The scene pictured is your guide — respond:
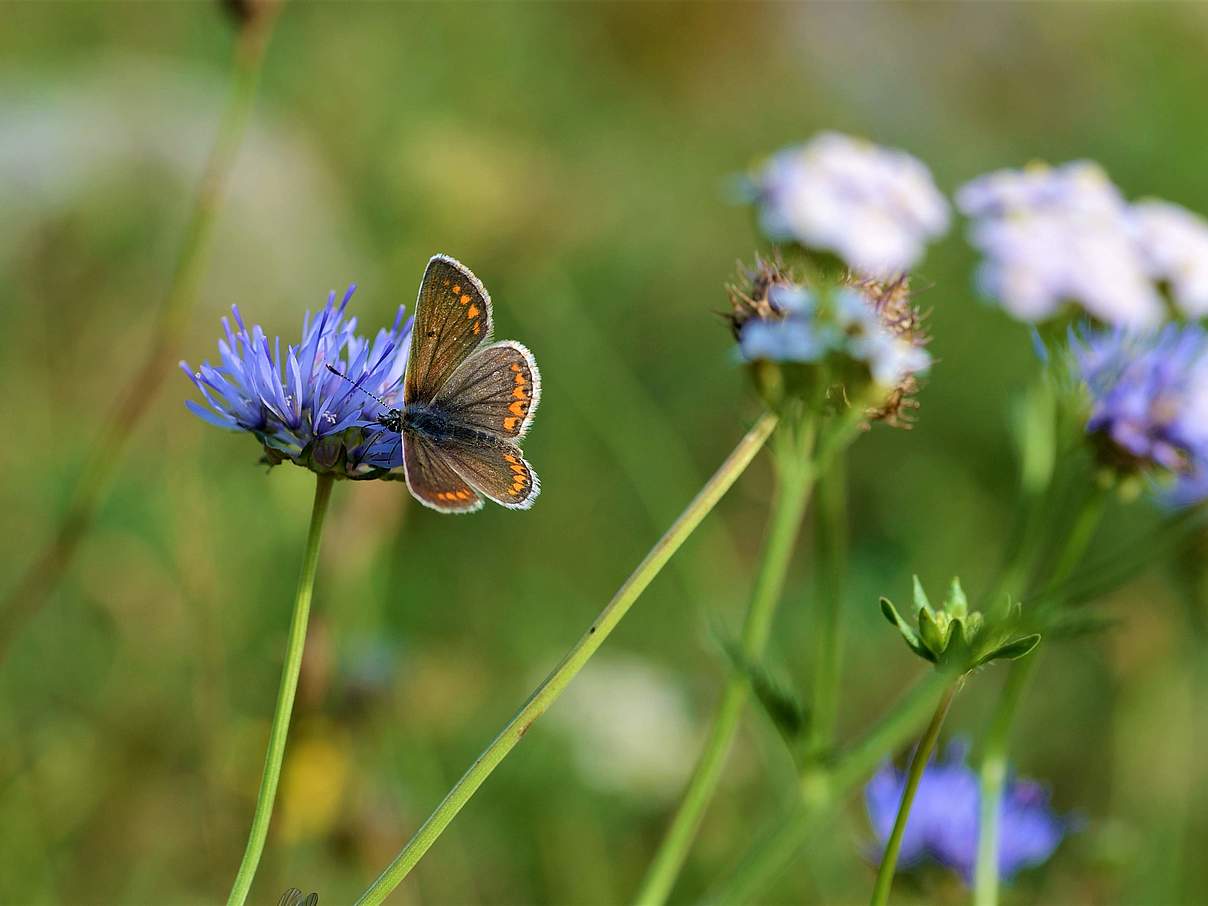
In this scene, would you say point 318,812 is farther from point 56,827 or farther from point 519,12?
point 519,12

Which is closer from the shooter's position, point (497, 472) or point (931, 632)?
Answer: point (931, 632)

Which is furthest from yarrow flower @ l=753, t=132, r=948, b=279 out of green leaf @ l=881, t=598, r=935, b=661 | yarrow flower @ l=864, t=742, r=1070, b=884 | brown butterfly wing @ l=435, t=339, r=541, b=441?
yarrow flower @ l=864, t=742, r=1070, b=884

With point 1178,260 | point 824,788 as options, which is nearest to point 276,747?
point 824,788

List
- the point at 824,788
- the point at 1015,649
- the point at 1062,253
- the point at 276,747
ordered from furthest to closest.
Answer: the point at 1062,253 → the point at 824,788 → the point at 1015,649 → the point at 276,747

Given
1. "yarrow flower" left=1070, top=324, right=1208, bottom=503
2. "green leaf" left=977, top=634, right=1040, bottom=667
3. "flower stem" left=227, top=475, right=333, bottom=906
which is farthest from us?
"yarrow flower" left=1070, top=324, right=1208, bottom=503

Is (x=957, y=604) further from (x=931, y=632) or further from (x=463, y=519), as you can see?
(x=463, y=519)

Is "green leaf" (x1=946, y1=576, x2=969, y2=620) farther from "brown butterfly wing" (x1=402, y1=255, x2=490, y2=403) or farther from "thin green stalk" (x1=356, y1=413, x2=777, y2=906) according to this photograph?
"brown butterfly wing" (x1=402, y1=255, x2=490, y2=403)
